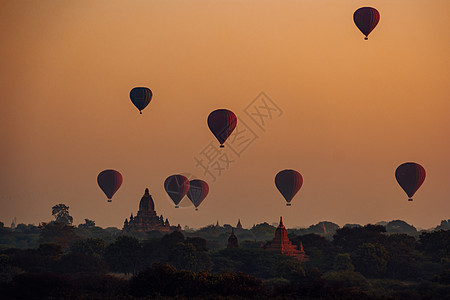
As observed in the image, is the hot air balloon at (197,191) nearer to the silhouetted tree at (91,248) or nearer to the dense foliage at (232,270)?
the dense foliage at (232,270)

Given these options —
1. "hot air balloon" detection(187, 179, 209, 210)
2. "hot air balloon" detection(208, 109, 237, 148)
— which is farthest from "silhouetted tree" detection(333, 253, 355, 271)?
"hot air balloon" detection(187, 179, 209, 210)

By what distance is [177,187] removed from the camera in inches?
6462

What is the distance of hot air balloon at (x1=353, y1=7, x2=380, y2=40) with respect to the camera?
10206 cm

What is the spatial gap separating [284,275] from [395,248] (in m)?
21.0

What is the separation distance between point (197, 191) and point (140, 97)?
47.4 m

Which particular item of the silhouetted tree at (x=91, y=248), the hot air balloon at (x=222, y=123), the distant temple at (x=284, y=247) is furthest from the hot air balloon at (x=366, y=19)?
the silhouetted tree at (x=91, y=248)

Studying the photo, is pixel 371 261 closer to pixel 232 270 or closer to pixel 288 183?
pixel 232 270

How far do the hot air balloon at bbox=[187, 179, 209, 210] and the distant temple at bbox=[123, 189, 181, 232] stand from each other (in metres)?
15.4

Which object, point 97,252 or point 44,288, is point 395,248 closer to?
point 97,252

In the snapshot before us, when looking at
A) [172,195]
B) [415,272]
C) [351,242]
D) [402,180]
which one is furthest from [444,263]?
[172,195]

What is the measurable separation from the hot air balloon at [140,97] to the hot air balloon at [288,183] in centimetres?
2721

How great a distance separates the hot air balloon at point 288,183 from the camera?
424 feet

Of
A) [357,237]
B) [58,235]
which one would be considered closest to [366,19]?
[357,237]

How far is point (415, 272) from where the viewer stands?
3836 inches
